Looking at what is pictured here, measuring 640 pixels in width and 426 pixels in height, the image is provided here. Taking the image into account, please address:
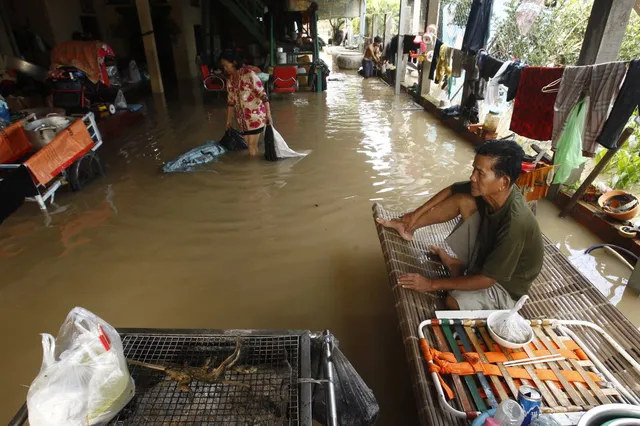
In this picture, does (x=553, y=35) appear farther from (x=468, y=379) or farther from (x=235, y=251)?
(x=468, y=379)

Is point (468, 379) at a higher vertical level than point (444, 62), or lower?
lower

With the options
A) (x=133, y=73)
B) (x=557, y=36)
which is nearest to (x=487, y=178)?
(x=557, y=36)

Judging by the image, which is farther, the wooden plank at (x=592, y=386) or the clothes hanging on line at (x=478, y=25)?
the clothes hanging on line at (x=478, y=25)

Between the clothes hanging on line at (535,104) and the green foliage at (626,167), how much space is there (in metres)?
0.72

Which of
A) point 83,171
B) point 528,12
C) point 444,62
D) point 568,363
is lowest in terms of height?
point 83,171

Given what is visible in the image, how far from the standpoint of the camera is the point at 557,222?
13.5 feet

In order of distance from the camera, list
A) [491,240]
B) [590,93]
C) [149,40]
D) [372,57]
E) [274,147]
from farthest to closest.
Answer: [372,57]
[149,40]
[274,147]
[590,93]
[491,240]

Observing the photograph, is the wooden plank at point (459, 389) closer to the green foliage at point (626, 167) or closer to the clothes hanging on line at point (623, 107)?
the clothes hanging on line at point (623, 107)

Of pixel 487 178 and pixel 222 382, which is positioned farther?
pixel 487 178

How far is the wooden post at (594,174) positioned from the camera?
139 inches

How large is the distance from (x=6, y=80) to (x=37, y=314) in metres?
5.91

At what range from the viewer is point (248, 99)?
5.62 meters

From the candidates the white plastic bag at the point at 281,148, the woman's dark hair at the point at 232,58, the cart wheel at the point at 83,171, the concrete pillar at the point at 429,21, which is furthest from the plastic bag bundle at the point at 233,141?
the concrete pillar at the point at 429,21

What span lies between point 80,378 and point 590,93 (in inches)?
175
